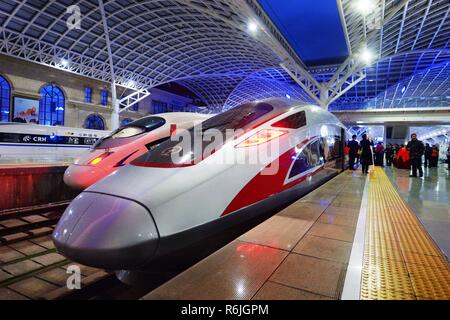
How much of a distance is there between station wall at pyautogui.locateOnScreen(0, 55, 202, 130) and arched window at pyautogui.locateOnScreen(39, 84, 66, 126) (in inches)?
13.7

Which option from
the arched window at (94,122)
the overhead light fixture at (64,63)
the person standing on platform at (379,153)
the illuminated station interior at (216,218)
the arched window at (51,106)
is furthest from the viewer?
the arched window at (94,122)

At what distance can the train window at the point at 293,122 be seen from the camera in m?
4.35

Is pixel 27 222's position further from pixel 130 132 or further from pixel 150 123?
pixel 150 123

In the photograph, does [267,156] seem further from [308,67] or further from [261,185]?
[308,67]

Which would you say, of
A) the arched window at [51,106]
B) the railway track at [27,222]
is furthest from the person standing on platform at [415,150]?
the arched window at [51,106]

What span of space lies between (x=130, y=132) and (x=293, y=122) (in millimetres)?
3911

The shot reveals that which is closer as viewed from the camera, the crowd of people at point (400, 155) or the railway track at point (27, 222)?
the railway track at point (27, 222)

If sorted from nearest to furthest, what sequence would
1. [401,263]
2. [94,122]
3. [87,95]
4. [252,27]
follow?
[401,263], [252,27], [87,95], [94,122]

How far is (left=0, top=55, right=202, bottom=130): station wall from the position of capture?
22.8 m

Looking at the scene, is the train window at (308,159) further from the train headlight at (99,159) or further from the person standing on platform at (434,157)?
the person standing on platform at (434,157)

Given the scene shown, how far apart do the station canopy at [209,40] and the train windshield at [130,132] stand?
483 inches

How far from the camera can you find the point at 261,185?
144 inches

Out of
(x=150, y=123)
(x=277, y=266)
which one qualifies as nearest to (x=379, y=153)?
(x=150, y=123)

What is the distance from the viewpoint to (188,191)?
9.02 ft
